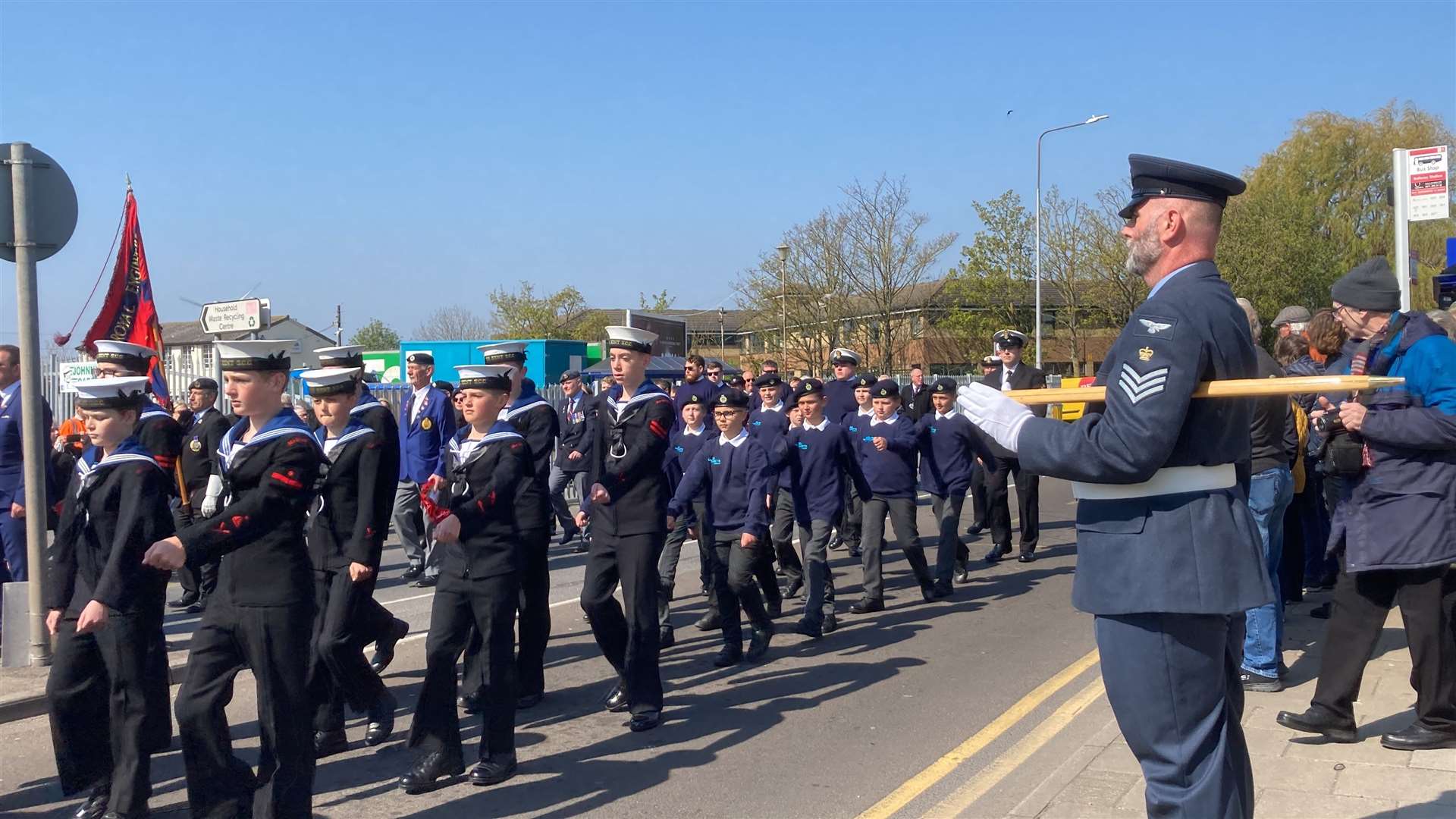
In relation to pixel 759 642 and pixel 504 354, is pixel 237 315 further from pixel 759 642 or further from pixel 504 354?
pixel 759 642

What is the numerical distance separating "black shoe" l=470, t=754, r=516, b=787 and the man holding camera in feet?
12.0

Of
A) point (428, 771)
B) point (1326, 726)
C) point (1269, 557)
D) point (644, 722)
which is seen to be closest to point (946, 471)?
point (1269, 557)

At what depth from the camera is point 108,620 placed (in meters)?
5.02

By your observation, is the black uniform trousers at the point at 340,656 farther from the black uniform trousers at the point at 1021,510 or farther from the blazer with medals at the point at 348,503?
the black uniform trousers at the point at 1021,510

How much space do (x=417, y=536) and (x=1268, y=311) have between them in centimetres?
3613

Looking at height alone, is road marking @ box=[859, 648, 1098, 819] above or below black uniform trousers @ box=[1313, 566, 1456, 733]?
below

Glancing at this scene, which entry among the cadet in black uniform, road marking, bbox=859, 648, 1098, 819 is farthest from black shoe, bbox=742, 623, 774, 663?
road marking, bbox=859, 648, 1098, 819

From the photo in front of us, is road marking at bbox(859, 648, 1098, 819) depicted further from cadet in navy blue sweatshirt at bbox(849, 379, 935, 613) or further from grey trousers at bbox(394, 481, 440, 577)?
grey trousers at bbox(394, 481, 440, 577)

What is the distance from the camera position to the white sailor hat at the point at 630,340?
23.1ft

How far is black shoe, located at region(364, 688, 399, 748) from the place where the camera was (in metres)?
6.37

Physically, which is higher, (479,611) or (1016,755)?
(479,611)

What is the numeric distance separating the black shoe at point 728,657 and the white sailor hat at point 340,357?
3185 mm

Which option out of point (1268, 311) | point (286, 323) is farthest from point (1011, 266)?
point (286, 323)

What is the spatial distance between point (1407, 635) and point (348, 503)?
5.30m
